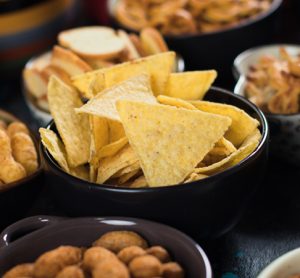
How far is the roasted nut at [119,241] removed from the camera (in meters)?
0.76

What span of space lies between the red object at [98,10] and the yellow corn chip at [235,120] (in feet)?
2.87

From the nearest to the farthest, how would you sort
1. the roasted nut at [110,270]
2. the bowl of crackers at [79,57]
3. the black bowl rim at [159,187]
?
the roasted nut at [110,270], the black bowl rim at [159,187], the bowl of crackers at [79,57]

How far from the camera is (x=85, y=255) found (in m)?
0.72

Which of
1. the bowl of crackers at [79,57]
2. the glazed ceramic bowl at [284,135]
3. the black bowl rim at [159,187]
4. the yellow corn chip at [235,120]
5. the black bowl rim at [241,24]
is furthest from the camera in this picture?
the black bowl rim at [241,24]

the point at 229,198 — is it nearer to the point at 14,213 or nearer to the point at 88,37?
the point at 14,213

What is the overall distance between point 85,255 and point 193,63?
0.70 meters

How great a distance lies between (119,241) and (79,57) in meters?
0.51

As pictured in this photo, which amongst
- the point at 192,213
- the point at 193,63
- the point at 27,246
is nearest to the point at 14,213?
the point at 27,246

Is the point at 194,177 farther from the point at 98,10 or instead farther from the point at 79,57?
the point at 98,10

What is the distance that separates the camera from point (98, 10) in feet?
5.83

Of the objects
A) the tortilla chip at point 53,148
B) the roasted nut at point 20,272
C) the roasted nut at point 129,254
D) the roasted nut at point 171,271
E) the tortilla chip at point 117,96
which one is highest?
the tortilla chip at point 117,96

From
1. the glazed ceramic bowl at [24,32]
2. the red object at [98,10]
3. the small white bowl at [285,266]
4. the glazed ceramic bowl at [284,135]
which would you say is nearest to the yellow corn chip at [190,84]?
the glazed ceramic bowl at [284,135]

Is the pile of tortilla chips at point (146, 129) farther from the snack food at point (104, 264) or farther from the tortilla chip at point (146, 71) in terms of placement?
the snack food at point (104, 264)

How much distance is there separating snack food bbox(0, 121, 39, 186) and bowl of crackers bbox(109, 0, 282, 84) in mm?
420
